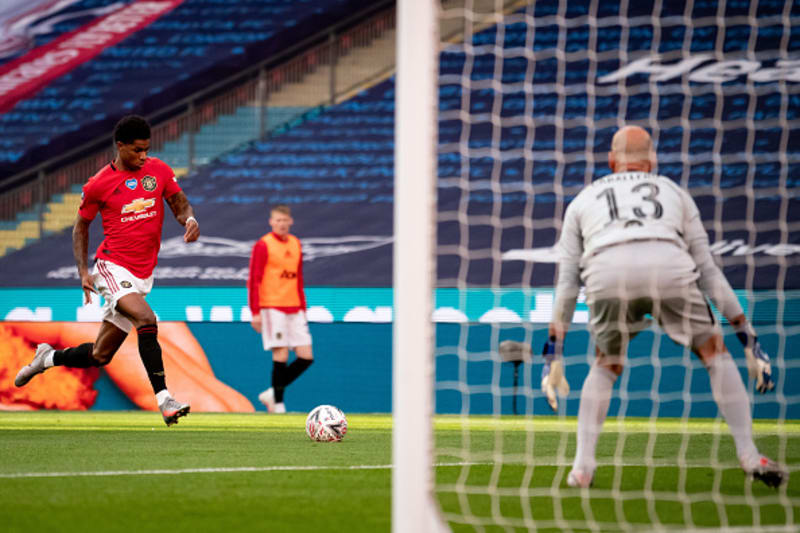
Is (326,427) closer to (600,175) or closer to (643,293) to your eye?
(643,293)

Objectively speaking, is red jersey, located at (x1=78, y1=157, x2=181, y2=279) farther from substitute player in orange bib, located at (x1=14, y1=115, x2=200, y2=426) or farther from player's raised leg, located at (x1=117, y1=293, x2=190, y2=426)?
player's raised leg, located at (x1=117, y1=293, x2=190, y2=426)

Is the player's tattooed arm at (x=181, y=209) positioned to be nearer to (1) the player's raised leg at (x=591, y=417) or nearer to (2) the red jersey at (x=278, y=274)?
(1) the player's raised leg at (x=591, y=417)

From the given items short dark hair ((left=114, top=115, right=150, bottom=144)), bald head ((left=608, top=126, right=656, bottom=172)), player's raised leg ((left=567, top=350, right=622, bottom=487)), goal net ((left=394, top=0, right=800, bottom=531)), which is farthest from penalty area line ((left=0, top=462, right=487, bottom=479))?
short dark hair ((left=114, top=115, right=150, bottom=144))

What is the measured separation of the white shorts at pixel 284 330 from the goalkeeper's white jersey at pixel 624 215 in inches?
226

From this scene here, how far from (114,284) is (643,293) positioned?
3291 millimetres

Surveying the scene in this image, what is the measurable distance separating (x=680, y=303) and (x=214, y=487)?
199 centimetres

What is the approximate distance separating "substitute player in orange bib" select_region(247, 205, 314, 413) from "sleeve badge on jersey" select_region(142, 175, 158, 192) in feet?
11.4

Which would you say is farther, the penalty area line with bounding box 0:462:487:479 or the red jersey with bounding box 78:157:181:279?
the red jersey with bounding box 78:157:181:279

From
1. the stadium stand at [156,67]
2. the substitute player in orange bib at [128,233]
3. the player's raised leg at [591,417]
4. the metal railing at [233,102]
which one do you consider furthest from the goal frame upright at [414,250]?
the stadium stand at [156,67]

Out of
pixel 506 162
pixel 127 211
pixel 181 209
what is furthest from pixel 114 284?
pixel 506 162

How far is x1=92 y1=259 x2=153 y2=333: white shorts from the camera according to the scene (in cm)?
613

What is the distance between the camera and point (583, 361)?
384 inches

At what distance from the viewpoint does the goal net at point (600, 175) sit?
8.35 meters

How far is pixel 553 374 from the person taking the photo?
415cm
